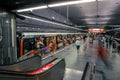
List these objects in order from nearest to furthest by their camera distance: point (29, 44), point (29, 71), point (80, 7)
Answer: point (29, 71) → point (29, 44) → point (80, 7)

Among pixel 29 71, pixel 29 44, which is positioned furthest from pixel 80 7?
pixel 29 71

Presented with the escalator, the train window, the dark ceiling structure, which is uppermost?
the dark ceiling structure

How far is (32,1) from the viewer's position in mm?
4277

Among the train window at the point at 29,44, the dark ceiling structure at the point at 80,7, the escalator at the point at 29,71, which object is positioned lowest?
the escalator at the point at 29,71

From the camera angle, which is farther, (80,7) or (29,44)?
(80,7)

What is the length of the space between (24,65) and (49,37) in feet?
25.6

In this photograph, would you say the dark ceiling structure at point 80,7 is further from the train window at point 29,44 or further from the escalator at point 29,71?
the train window at point 29,44

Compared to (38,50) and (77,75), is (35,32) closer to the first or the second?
(38,50)

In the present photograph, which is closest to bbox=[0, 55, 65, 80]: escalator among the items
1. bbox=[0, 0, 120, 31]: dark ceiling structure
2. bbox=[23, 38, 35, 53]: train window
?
bbox=[0, 0, 120, 31]: dark ceiling structure

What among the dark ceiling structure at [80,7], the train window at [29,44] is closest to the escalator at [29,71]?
the dark ceiling structure at [80,7]

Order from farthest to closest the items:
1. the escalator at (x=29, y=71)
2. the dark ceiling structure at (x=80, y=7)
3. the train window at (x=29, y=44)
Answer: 1. the train window at (x=29, y=44)
2. the dark ceiling structure at (x=80, y=7)
3. the escalator at (x=29, y=71)

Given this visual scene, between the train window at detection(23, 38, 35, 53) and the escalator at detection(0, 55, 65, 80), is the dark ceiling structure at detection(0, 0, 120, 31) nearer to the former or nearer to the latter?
the escalator at detection(0, 55, 65, 80)

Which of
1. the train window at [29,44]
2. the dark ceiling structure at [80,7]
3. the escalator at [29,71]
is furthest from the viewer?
the train window at [29,44]

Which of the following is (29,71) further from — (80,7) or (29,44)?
(80,7)
